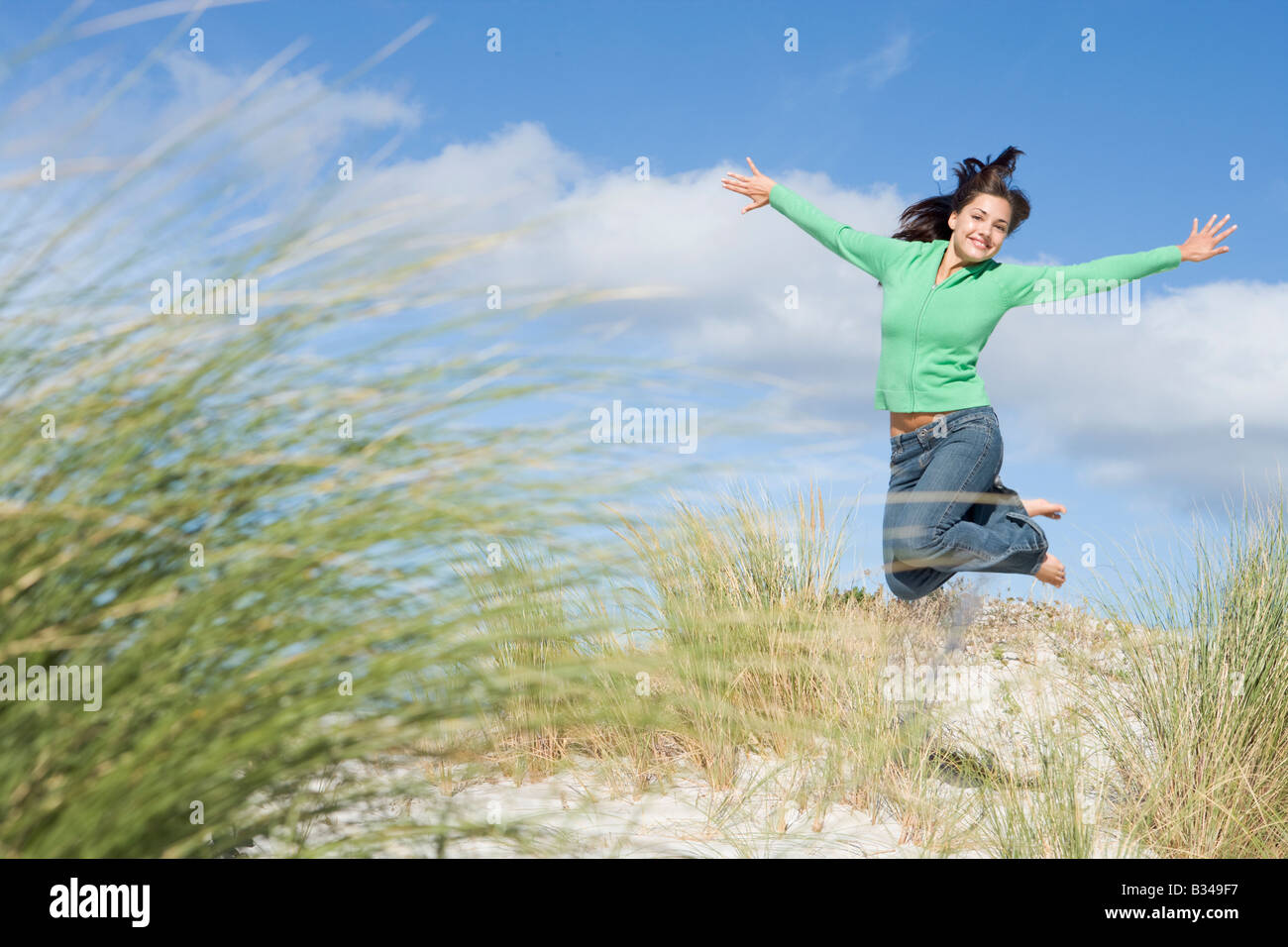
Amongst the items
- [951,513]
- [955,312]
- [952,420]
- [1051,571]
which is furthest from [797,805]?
[955,312]

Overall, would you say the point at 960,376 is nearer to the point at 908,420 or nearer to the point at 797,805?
the point at 908,420

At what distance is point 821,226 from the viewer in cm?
479

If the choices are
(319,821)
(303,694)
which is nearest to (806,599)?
(319,821)

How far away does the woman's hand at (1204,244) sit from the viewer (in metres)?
4.20

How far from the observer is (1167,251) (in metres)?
4.29

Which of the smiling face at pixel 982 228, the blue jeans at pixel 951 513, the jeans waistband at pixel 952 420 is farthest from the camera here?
the smiling face at pixel 982 228

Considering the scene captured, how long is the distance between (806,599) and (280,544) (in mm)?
3640

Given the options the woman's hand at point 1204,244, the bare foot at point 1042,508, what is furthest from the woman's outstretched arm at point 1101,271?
the bare foot at point 1042,508

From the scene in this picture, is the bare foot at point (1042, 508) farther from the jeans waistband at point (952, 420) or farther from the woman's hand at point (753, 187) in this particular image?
the woman's hand at point (753, 187)

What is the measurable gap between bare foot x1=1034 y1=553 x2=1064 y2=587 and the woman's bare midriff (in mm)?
874

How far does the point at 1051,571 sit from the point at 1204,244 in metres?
1.63

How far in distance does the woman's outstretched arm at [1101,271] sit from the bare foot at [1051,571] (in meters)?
1.22

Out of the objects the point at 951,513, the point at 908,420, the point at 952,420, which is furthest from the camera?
the point at 908,420
